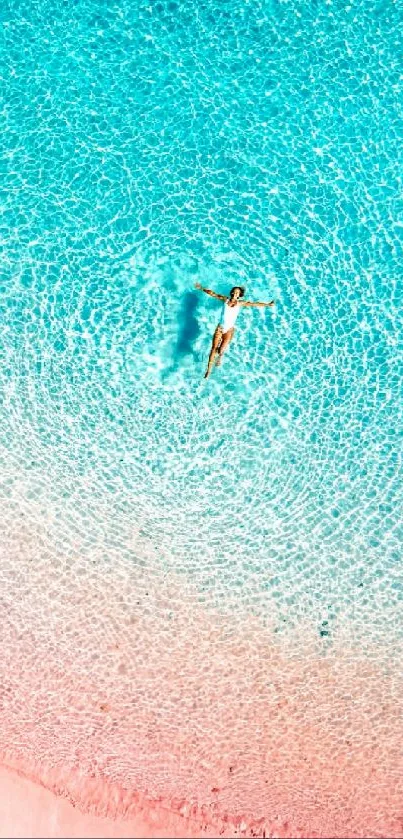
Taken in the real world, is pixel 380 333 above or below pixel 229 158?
below

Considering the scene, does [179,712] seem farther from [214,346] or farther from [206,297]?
[206,297]

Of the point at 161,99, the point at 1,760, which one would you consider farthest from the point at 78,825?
the point at 161,99

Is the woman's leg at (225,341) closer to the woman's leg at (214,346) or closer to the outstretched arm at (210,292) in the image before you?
the woman's leg at (214,346)

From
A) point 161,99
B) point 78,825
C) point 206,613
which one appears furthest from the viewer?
point 161,99

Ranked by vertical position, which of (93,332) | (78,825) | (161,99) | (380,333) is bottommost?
(78,825)

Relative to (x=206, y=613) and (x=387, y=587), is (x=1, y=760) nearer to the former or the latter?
(x=206, y=613)

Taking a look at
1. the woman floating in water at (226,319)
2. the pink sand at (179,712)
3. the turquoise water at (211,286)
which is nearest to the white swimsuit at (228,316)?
the woman floating in water at (226,319)

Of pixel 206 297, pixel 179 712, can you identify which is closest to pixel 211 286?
pixel 206 297
